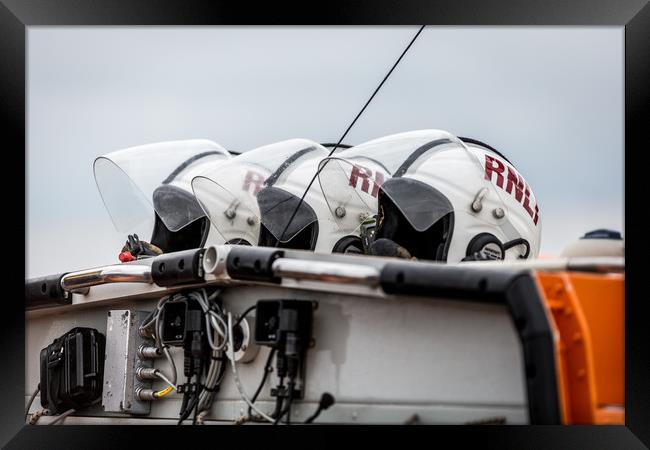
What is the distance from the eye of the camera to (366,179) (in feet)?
22.0

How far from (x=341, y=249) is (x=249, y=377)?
1.83 m

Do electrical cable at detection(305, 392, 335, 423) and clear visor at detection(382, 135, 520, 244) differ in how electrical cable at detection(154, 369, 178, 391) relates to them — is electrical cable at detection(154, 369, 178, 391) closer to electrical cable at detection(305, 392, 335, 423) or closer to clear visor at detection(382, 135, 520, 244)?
electrical cable at detection(305, 392, 335, 423)

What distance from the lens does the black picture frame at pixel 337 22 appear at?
4121 millimetres

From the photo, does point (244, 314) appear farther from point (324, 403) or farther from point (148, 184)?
point (148, 184)

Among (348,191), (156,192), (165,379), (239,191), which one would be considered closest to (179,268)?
(165,379)

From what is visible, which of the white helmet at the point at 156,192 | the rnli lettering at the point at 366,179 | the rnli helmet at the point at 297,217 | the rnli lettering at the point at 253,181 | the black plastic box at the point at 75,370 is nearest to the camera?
the black plastic box at the point at 75,370

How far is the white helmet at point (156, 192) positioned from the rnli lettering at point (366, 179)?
1.15 m

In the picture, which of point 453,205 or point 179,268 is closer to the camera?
point 179,268

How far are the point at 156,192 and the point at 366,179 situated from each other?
1557 mm

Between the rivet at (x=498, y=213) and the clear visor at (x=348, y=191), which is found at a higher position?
the clear visor at (x=348, y=191)

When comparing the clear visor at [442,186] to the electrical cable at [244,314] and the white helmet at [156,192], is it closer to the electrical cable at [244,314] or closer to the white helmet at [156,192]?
the electrical cable at [244,314]

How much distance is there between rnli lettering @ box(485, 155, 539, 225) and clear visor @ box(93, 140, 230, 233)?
6.42 ft

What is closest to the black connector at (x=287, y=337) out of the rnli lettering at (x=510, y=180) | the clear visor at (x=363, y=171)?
the clear visor at (x=363, y=171)

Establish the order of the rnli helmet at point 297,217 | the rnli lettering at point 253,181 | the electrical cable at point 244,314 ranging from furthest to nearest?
the rnli lettering at point 253,181, the rnli helmet at point 297,217, the electrical cable at point 244,314
